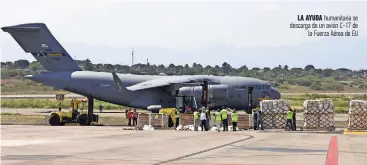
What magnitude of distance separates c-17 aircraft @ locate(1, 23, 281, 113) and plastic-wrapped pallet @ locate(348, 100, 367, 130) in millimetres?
12342

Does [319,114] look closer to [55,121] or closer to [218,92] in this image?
[218,92]

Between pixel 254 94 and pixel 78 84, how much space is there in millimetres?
13653

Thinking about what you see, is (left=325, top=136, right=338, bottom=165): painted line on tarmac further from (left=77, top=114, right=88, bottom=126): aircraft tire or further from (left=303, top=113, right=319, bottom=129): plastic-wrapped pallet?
(left=77, top=114, right=88, bottom=126): aircraft tire

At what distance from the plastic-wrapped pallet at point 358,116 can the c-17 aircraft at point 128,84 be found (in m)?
12.3

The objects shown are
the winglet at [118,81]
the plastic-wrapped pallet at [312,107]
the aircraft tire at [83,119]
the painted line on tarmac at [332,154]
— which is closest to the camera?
the painted line on tarmac at [332,154]

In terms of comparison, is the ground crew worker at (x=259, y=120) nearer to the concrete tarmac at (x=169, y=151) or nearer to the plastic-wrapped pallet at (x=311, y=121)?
the plastic-wrapped pallet at (x=311, y=121)

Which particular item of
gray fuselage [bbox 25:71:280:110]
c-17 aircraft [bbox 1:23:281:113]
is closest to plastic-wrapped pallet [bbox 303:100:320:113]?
c-17 aircraft [bbox 1:23:281:113]

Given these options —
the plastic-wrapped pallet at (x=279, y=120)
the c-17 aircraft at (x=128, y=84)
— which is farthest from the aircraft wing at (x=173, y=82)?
the plastic-wrapped pallet at (x=279, y=120)

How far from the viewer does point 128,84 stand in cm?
5256

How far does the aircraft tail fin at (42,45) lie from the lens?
166 feet

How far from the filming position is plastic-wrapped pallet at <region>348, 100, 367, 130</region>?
36969mm

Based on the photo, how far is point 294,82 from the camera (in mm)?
165625

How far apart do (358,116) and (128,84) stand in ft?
69.2

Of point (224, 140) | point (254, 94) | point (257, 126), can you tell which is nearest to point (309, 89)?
point (254, 94)
